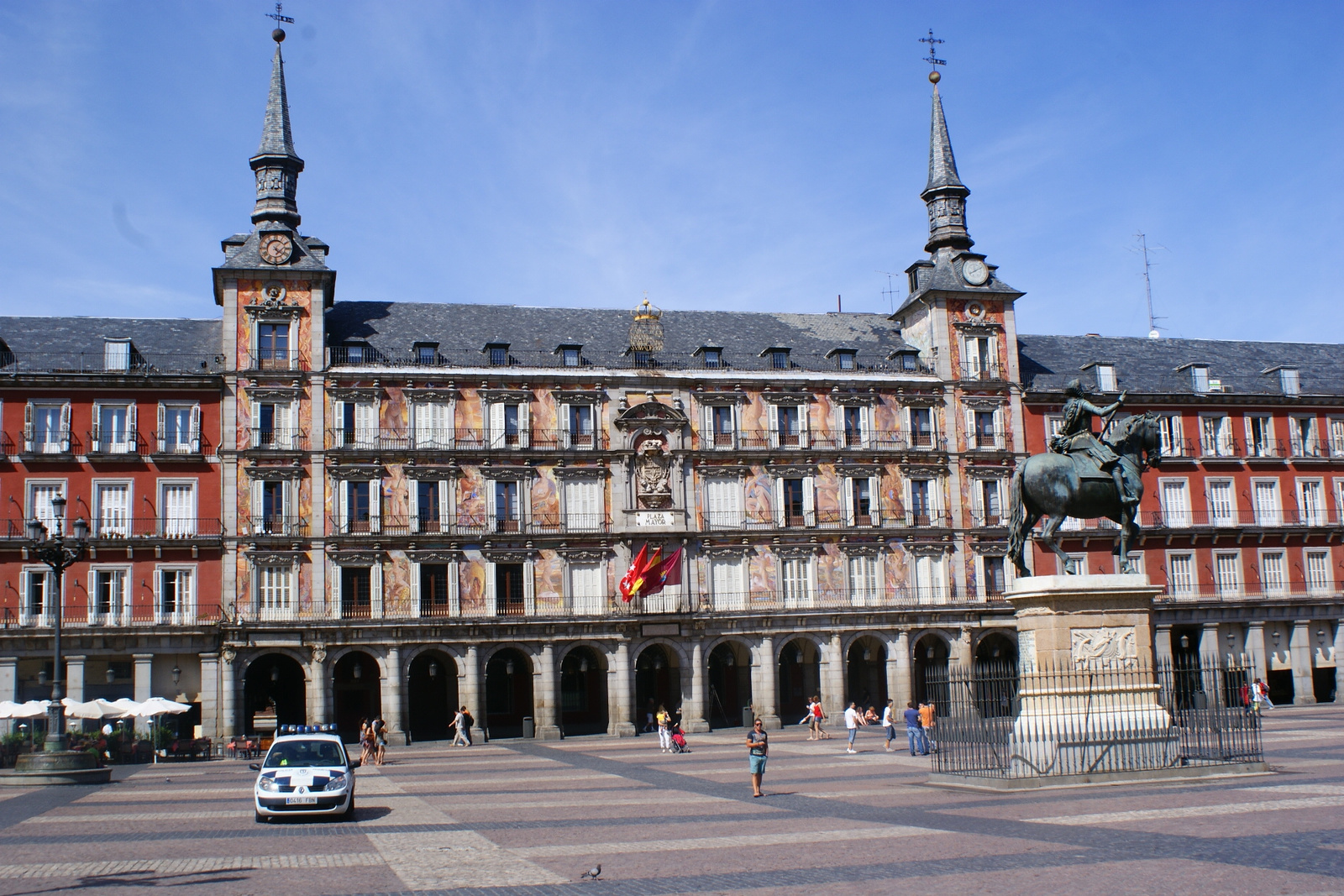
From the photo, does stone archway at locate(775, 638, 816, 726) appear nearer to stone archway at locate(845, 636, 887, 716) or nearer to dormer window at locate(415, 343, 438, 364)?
stone archway at locate(845, 636, 887, 716)

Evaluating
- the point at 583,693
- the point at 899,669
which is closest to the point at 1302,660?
the point at 899,669

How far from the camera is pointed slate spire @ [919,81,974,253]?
63.4 meters

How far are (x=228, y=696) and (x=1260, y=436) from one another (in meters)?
50.3

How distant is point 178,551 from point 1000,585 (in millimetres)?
36519

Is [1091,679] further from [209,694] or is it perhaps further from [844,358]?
[209,694]

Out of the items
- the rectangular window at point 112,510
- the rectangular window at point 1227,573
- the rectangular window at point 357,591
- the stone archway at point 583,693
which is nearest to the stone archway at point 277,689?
the rectangular window at point 357,591

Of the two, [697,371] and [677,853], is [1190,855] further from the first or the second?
[697,371]

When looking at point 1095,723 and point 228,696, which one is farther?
point 228,696

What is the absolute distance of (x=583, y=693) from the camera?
58.6m

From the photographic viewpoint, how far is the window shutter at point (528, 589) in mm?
54125

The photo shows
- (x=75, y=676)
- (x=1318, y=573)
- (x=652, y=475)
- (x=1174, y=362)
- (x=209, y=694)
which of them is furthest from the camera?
(x=1174, y=362)

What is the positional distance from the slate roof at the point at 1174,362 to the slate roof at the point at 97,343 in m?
38.9

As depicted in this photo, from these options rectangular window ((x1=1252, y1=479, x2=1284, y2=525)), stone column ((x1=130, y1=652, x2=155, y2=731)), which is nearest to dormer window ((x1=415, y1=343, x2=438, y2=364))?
stone column ((x1=130, y1=652, x2=155, y2=731))

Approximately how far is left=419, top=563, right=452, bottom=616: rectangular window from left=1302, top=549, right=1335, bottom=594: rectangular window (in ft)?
138
